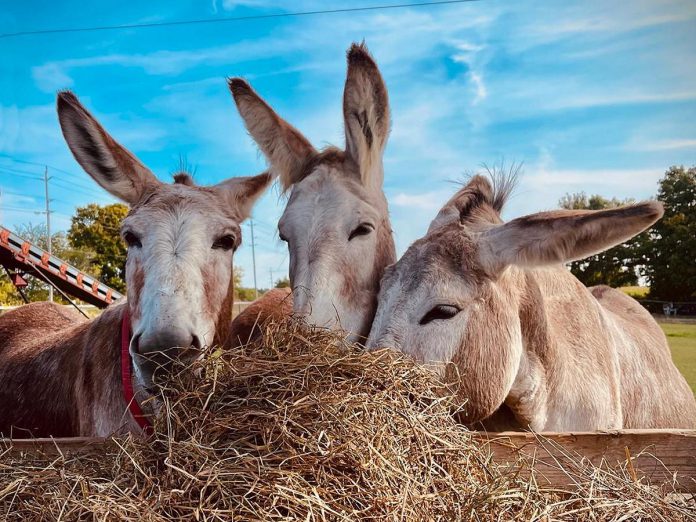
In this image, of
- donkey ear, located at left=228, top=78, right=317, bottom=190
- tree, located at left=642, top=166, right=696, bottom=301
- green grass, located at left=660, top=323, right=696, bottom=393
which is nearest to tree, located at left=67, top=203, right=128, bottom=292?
green grass, located at left=660, top=323, right=696, bottom=393

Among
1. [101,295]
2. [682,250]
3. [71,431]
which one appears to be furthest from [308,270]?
[682,250]

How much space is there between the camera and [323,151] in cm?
367

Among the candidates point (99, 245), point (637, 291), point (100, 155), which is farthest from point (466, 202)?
point (637, 291)

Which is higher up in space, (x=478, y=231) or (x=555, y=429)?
(x=478, y=231)

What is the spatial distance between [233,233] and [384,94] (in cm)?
Answer: 130

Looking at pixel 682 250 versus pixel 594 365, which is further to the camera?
pixel 682 250

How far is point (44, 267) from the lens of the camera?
582 inches

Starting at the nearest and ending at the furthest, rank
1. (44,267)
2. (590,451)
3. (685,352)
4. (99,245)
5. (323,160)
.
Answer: (590,451)
(323,160)
(44,267)
(685,352)
(99,245)

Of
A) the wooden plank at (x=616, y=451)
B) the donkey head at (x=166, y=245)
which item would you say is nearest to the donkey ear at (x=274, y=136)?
the donkey head at (x=166, y=245)

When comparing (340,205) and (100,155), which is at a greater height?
(100,155)

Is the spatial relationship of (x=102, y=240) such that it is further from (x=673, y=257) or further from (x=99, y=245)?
(x=673, y=257)

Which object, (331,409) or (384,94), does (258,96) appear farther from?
(331,409)

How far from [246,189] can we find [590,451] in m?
2.72

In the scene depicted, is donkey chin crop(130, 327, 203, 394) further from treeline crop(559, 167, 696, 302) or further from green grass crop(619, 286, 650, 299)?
green grass crop(619, 286, 650, 299)
